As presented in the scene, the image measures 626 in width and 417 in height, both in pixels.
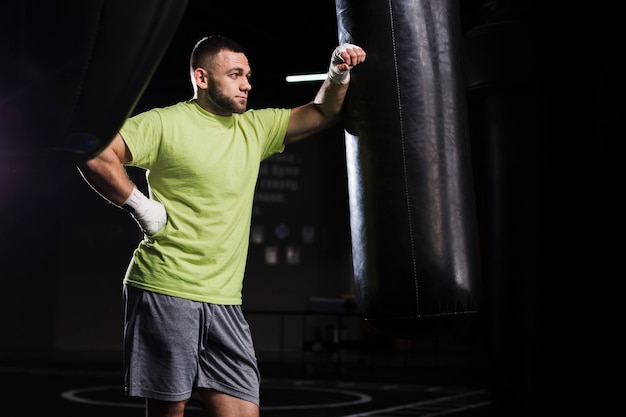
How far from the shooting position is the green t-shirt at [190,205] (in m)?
2.60

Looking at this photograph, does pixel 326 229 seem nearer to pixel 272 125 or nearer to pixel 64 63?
pixel 272 125

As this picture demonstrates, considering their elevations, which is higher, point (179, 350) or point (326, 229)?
point (326, 229)

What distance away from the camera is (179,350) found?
258 cm

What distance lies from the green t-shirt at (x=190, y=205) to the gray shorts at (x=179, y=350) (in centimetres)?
5

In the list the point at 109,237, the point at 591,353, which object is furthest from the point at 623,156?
the point at 109,237

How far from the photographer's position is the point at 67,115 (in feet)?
4.80

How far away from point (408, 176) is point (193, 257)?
28.6 inches

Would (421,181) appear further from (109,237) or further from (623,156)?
(109,237)

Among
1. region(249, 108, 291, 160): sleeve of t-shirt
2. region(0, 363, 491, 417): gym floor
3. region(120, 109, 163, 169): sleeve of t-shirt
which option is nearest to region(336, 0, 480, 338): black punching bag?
region(249, 108, 291, 160): sleeve of t-shirt

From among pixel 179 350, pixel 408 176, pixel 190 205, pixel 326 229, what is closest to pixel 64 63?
pixel 190 205

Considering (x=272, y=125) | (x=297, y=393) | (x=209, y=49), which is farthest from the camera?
(x=297, y=393)

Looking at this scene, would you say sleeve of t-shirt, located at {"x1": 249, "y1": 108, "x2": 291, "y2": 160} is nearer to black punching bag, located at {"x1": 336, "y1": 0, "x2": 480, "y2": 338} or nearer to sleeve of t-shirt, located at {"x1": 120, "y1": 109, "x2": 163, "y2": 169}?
black punching bag, located at {"x1": 336, "y1": 0, "x2": 480, "y2": 338}

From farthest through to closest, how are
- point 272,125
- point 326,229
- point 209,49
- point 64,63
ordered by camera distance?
1. point 326,229
2. point 272,125
3. point 209,49
4. point 64,63

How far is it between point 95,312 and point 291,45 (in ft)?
15.2
